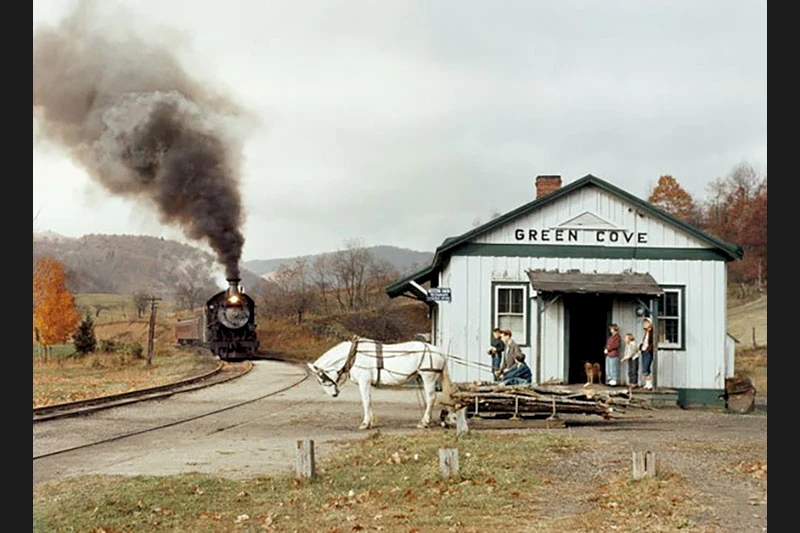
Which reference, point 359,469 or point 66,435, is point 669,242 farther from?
point 66,435

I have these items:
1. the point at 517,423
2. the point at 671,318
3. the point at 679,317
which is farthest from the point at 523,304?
the point at 517,423

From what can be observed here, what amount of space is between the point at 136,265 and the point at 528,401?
92.3m

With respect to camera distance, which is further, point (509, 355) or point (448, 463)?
point (509, 355)

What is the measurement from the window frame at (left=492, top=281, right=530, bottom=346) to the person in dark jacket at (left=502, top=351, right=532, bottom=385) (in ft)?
9.33

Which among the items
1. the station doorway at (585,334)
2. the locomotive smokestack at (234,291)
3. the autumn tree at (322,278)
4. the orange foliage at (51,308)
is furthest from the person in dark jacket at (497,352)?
the autumn tree at (322,278)

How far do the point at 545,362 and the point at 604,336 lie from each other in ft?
9.27

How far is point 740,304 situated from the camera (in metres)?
20.8

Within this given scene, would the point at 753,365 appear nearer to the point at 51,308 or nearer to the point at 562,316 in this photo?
the point at 562,316

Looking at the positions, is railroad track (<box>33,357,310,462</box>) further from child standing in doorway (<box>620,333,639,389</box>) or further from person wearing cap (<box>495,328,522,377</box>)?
child standing in doorway (<box>620,333,639,389</box>)

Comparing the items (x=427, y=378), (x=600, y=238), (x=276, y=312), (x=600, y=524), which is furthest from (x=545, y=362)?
(x=276, y=312)

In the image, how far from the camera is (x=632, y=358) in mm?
19406

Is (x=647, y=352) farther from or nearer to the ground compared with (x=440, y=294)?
nearer to the ground

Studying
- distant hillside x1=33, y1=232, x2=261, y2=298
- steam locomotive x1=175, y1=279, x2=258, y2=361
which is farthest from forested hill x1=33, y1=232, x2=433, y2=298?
steam locomotive x1=175, y1=279, x2=258, y2=361

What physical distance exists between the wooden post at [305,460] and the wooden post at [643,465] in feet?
12.5
